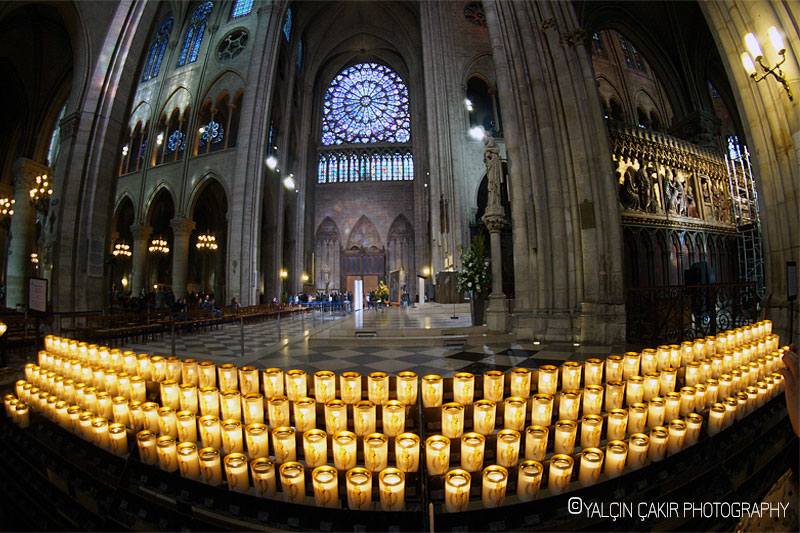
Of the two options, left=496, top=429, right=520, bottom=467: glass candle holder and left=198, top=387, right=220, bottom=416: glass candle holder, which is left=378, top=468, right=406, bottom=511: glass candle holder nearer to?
left=496, top=429, right=520, bottom=467: glass candle holder

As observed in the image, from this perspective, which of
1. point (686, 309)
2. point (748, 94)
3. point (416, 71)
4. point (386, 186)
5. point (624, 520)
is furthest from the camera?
point (386, 186)

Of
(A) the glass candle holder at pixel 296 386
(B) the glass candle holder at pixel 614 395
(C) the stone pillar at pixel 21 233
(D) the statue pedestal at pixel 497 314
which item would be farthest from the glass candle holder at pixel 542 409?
(C) the stone pillar at pixel 21 233

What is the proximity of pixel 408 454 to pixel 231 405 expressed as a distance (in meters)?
1.20

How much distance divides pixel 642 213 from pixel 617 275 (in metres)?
5.49

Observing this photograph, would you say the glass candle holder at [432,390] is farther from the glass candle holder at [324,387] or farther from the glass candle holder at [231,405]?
the glass candle holder at [231,405]

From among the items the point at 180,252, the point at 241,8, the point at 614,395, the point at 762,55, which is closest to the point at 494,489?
the point at 614,395

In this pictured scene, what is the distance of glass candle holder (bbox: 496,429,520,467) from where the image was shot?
1.56 metres

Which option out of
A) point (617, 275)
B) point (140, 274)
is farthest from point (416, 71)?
point (617, 275)

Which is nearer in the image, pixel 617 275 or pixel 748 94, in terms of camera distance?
pixel 748 94

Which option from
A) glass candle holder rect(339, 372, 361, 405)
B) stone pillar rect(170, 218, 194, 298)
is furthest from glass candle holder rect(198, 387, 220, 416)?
stone pillar rect(170, 218, 194, 298)

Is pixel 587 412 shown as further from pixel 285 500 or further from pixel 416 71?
pixel 416 71

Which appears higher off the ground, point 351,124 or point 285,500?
point 351,124

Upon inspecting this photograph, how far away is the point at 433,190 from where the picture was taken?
677 inches

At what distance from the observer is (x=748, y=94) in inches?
189
